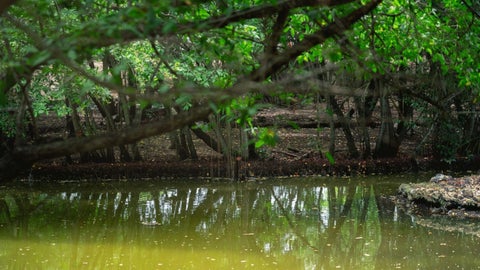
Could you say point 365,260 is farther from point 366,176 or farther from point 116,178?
point 116,178

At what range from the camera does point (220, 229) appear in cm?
1066

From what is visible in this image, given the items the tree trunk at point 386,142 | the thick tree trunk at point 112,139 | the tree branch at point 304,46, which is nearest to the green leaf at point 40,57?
the thick tree trunk at point 112,139

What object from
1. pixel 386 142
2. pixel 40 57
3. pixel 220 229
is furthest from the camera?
pixel 386 142

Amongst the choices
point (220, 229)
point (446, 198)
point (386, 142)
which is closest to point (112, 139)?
point (220, 229)

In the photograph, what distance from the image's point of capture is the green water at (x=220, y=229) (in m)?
8.59

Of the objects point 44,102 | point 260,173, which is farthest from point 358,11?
point 260,173

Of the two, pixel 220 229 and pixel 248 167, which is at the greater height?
pixel 248 167

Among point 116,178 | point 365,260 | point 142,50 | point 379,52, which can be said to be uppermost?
point 142,50

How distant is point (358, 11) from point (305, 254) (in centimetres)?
671

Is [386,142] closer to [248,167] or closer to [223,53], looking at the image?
[248,167]

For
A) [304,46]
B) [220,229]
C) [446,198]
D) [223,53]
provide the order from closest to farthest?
[304,46] < [223,53] < [220,229] < [446,198]

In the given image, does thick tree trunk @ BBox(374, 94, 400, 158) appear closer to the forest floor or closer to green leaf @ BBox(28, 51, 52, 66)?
the forest floor

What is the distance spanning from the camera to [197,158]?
17922 mm

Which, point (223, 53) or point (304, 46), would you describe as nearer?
point (304, 46)
